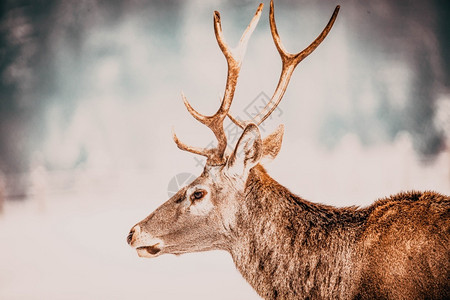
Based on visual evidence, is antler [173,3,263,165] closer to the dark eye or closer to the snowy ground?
the dark eye

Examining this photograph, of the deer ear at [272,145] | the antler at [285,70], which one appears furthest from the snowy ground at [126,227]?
the antler at [285,70]

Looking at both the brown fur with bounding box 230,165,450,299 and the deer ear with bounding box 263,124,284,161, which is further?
the deer ear with bounding box 263,124,284,161

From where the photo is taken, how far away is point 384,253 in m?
1.73

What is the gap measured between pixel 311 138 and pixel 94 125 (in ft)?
18.0

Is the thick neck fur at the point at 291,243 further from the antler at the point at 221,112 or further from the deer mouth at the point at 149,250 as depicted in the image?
→ the deer mouth at the point at 149,250

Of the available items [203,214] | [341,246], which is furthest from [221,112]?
[341,246]

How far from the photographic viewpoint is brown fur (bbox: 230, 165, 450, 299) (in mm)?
1646

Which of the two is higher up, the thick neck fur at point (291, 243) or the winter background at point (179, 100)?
the winter background at point (179, 100)

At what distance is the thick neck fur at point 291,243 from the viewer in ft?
6.17

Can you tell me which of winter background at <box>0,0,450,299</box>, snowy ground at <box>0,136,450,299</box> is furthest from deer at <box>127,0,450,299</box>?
winter background at <box>0,0,450,299</box>

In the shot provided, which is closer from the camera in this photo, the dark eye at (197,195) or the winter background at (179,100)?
the dark eye at (197,195)

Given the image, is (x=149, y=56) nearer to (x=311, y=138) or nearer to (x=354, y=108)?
(x=311, y=138)

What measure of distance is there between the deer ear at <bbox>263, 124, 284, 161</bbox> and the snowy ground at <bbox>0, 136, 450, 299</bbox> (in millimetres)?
1634

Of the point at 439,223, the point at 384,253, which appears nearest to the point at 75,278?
the point at 384,253
